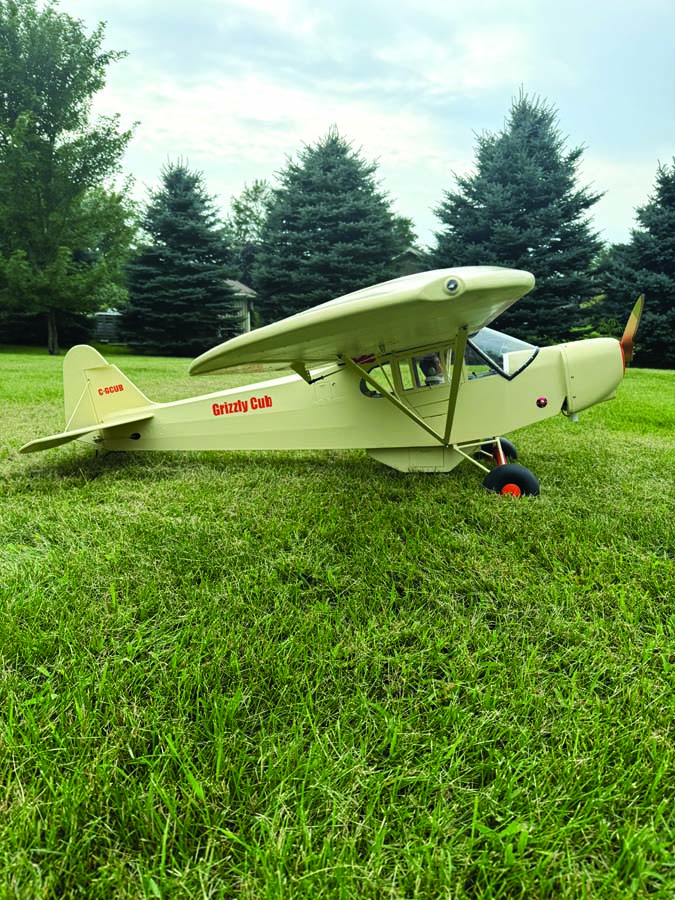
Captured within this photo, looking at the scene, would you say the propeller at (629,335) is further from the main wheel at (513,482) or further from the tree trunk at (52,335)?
the tree trunk at (52,335)

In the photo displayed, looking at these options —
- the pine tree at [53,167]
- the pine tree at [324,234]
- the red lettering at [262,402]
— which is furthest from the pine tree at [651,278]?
the pine tree at [53,167]

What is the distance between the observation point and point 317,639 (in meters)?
1.69

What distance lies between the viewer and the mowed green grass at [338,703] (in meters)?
0.96

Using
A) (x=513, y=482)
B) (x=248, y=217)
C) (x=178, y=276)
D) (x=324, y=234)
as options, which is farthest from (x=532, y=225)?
(x=248, y=217)

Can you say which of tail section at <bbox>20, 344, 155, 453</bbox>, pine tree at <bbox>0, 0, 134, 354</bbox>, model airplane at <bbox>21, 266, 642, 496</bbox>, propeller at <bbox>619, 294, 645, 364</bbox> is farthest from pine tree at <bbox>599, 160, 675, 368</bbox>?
pine tree at <bbox>0, 0, 134, 354</bbox>

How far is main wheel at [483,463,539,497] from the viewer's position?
3.28 metres

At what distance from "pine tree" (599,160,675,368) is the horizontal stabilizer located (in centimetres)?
1930

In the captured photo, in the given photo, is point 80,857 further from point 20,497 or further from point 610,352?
point 610,352

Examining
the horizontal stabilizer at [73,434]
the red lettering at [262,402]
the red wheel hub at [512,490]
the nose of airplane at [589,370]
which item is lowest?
the red wheel hub at [512,490]

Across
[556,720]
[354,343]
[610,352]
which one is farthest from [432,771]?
[610,352]

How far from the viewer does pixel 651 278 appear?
56.2ft

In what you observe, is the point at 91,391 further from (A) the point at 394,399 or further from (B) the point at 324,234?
(B) the point at 324,234

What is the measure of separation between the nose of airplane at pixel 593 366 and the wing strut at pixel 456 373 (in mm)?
→ 1064

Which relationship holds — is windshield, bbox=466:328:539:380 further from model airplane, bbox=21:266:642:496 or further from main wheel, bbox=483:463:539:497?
main wheel, bbox=483:463:539:497
